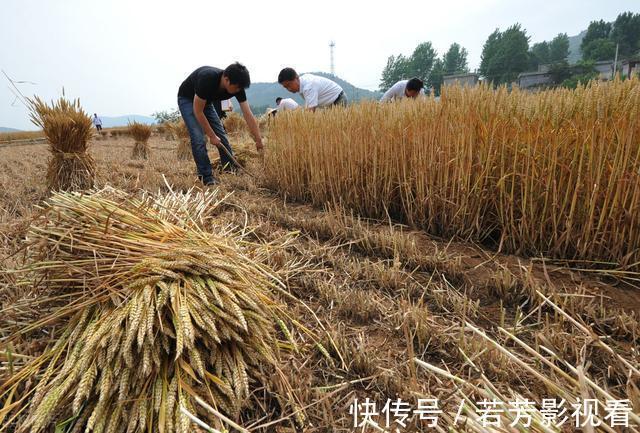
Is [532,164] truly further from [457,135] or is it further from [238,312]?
[238,312]

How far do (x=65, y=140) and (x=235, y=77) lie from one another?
6.36 feet

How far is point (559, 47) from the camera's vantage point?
65.4 metres

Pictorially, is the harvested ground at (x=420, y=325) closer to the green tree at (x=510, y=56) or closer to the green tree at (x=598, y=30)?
the green tree at (x=510, y=56)

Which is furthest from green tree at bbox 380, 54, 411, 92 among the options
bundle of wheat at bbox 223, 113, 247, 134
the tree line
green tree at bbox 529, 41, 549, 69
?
bundle of wheat at bbox 223, 113, 247, 134

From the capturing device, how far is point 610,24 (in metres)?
55.4

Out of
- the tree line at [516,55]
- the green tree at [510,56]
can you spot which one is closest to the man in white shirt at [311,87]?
the tree line at [516,55]

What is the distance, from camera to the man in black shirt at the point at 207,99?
127 inches

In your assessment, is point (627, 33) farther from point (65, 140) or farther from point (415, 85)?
point (65, 140)

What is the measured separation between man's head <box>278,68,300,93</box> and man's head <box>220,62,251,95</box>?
144cm

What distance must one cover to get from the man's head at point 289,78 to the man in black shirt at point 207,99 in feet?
3.41

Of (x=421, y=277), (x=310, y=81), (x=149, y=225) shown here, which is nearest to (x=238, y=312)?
(x=149, y=225)

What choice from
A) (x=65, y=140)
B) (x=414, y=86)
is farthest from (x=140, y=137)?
(x=414, y=86)

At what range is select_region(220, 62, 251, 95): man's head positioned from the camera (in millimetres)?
3129

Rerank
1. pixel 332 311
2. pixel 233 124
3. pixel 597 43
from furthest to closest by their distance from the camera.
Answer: pixel 597 43 → pixel 233 124 → pixel 332 311
